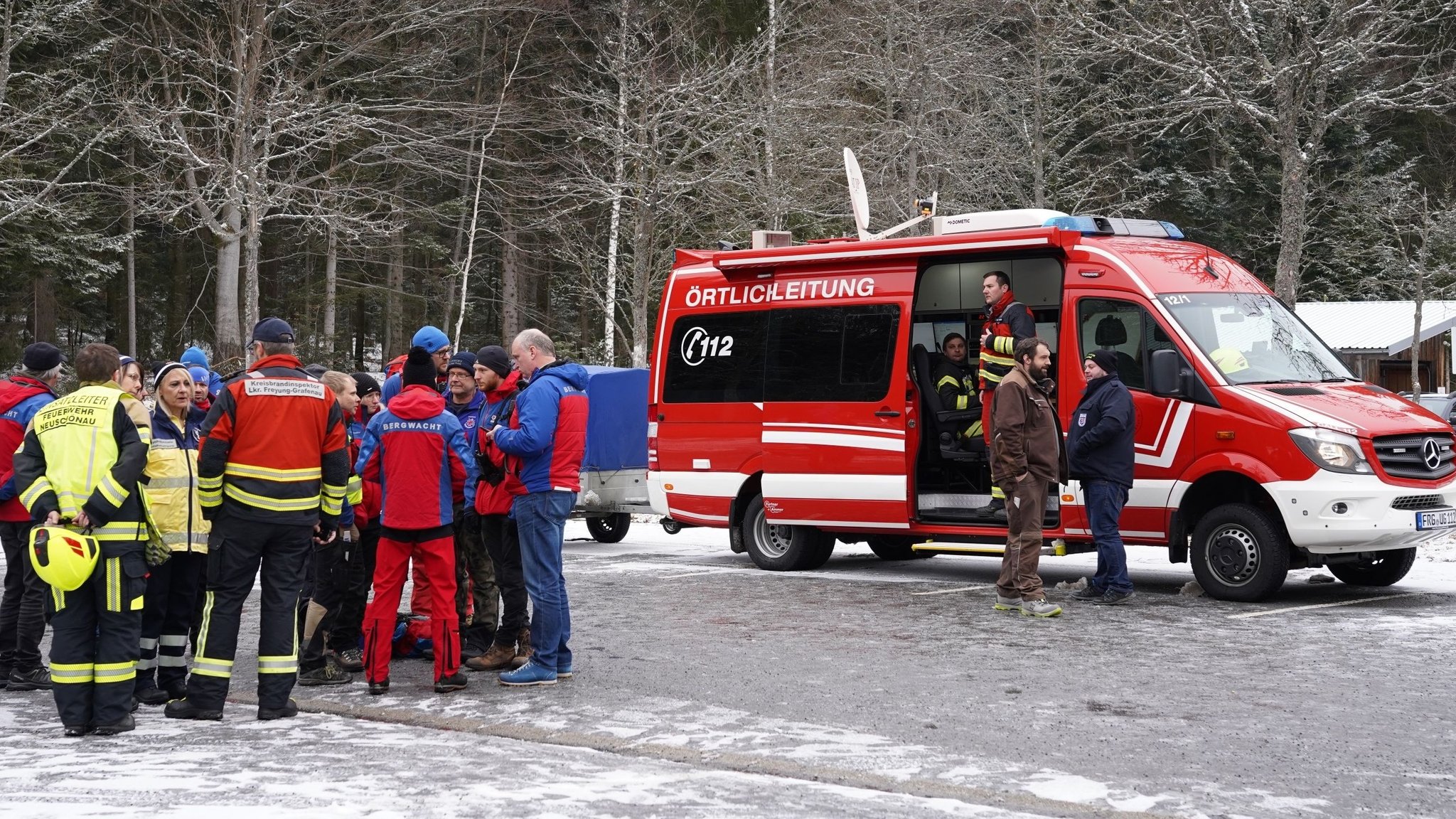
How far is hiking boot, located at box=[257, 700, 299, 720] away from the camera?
716cm

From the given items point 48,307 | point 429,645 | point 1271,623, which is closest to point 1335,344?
point 48,307

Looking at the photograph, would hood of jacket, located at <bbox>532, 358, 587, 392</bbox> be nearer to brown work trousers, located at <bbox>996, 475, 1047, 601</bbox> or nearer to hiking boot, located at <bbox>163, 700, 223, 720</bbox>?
hiking boot, located at <bbox>163, 700, 223, 720</bbox>

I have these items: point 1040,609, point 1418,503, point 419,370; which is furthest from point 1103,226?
point 419,370

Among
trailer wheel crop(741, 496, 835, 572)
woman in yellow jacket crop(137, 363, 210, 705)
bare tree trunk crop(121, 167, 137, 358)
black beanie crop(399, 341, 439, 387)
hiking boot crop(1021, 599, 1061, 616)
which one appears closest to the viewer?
woman in yellow jacket crop(137, 363, 210, 705)

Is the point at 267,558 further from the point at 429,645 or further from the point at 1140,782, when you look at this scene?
the point at 1140,782

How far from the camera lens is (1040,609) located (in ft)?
33.7

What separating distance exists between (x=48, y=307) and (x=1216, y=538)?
29994mm

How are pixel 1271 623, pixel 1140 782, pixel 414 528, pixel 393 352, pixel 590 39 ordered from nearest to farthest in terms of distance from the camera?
pixel 1140 782 < pixel 414 528 < pixel 1271 623 < pixel 590 39 < pixel 393 352

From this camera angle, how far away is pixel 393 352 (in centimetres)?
3978

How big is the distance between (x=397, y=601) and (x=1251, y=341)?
Result: 676 centimetres

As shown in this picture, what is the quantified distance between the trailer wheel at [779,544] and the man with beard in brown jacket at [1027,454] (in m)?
3.28

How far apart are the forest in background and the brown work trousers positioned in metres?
9.34

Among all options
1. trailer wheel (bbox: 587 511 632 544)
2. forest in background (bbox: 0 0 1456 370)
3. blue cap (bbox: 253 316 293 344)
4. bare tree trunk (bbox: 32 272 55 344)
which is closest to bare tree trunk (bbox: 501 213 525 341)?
forest in background (bbox: 0 0 1456 370)

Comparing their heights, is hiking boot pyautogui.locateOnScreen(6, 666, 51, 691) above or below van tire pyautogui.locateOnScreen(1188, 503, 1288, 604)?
below
